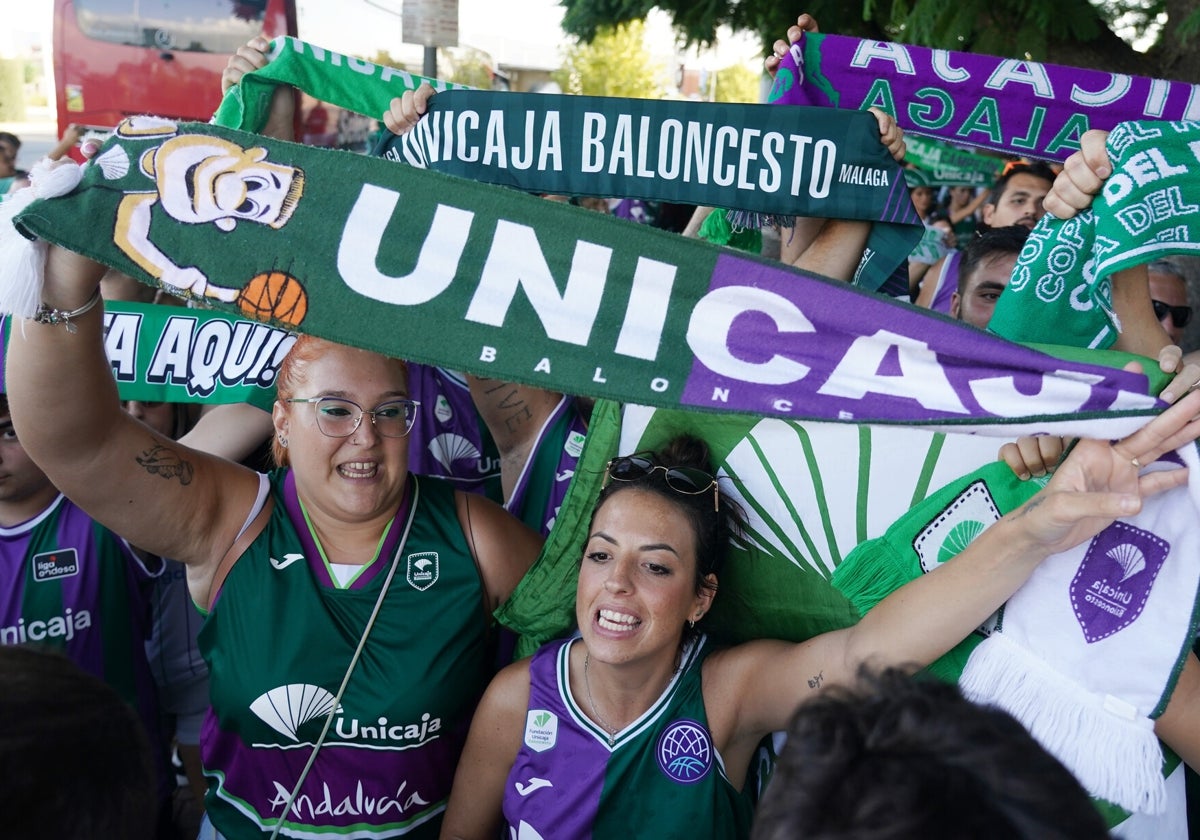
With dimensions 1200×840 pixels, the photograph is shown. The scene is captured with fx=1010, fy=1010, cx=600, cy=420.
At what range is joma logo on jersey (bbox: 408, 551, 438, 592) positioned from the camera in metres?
2.30

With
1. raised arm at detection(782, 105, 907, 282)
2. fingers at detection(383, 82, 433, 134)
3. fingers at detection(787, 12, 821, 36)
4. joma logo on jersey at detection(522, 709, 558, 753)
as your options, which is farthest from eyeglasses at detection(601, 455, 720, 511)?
fingers at detection(787, 12, 821, 36)

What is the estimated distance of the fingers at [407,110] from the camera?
2.62 meters

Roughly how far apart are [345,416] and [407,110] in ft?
2.83

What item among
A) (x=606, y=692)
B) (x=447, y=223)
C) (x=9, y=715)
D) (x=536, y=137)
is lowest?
(x=606, y=692)

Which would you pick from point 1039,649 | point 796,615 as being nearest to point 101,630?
point 796,615

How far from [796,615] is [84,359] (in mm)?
1516

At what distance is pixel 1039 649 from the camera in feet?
5.38

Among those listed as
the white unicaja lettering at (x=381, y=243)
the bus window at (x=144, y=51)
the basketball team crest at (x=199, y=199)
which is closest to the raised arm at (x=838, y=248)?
the white unicaja lettering at (x=381, y=243)

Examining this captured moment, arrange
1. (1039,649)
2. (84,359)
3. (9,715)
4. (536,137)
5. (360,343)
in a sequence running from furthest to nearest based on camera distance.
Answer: (536,137), (84,359), (1039,649), (360,343), (9,715)

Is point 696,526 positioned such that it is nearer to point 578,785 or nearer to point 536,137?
point 578,785

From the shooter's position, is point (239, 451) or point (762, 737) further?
point (239, 451)

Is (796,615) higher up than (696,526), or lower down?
lower down

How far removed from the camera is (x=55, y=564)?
2.57 meters

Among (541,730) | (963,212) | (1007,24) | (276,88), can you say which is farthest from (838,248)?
(963,212)
